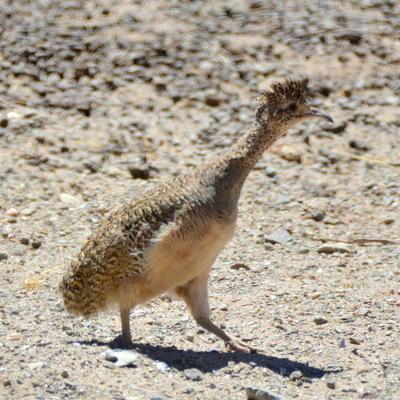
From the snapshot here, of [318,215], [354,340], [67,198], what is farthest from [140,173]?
[354,340]

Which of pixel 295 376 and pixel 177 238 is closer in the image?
pixel 295 376

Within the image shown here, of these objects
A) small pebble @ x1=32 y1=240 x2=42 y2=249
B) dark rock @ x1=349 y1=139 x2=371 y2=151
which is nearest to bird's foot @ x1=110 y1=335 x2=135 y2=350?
small pebble @ x1=32 y1=240 x2=42 y2=249

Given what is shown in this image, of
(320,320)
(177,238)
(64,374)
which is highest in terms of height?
(177,238)

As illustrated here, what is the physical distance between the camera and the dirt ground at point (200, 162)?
16.1ft

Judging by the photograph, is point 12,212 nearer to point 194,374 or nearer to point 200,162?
point 200,162

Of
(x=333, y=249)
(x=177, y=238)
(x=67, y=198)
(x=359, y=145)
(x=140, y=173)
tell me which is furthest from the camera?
(x=359, y=145)

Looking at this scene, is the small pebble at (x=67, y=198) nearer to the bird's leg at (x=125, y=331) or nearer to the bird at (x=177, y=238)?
the bird at (x=177, y=238)

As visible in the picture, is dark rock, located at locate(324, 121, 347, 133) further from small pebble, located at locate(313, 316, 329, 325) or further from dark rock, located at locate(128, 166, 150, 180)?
small pebble, located at locate(313, 316, 329, 325)

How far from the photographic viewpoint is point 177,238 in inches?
192

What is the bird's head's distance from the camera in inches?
203

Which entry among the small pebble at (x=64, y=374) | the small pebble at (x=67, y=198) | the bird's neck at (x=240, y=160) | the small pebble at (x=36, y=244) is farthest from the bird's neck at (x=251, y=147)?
the small pebble at (x=67, y=198)

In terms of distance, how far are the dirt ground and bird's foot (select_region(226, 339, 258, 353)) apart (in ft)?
0.24

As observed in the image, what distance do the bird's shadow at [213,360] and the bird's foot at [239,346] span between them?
3 centimetres

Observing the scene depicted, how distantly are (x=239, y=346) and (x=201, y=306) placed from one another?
43cm
